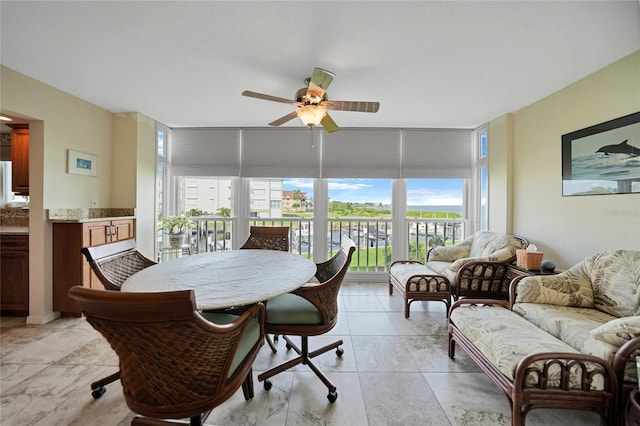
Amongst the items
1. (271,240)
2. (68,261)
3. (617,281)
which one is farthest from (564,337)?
(68,261)

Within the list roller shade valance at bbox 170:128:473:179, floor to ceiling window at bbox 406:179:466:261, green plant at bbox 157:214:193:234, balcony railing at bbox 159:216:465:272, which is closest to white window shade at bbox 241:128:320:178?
roller shade valance at bbox 170:128:473:179

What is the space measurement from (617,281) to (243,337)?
263 centimetres

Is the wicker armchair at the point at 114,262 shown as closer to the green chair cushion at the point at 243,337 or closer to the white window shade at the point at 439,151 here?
the green chair cushion at the point at 243,337

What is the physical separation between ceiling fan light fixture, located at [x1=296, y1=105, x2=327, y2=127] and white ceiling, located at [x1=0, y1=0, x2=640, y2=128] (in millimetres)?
388

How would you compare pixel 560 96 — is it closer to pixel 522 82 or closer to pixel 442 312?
pixel 522 82

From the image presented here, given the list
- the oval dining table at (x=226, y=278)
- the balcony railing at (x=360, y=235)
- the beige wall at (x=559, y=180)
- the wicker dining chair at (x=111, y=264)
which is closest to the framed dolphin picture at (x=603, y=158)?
the beige wall at (x=559, y=180)

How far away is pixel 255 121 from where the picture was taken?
13.0ft

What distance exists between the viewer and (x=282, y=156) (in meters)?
4.27

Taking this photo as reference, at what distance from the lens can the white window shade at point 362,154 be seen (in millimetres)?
4266

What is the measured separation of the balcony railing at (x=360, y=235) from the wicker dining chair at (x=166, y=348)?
10.8ft

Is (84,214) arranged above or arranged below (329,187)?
below

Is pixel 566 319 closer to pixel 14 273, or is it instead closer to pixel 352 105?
pixel 352 105

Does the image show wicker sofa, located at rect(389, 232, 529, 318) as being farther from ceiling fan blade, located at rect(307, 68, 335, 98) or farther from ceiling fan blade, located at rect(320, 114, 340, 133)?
ceiling fan blade, located at rect(307, 68, 335, 98)

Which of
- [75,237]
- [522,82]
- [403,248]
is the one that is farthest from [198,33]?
[403,248]
